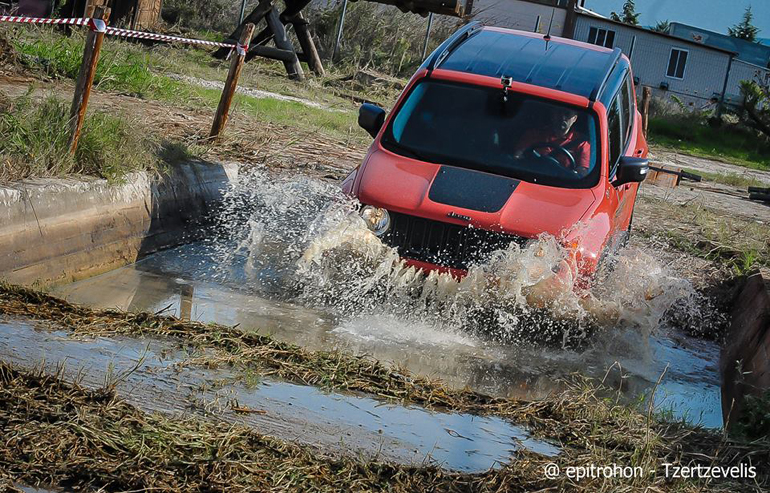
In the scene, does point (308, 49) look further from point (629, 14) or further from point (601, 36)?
point (629, 14)

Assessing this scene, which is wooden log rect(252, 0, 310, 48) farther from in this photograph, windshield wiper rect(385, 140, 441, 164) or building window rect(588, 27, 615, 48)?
building window rect(588, 27, 615, 48)

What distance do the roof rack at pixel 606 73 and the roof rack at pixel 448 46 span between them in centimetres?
128

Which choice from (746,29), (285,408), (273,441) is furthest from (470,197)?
(746,29)

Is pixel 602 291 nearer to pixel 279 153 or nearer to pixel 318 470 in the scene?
pixel 318 470

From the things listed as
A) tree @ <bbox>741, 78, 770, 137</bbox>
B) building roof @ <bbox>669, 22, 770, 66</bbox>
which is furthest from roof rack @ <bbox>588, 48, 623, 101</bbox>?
building roof @ <bbox>669, 22, 770, 66</bbox>

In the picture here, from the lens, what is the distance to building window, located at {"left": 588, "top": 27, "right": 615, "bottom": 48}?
45031 mm

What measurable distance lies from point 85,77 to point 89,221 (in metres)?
1.17

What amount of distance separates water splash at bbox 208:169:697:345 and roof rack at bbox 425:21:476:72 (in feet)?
4.99

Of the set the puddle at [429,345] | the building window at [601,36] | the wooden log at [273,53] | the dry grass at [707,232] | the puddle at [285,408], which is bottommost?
the puddle at [429,345]

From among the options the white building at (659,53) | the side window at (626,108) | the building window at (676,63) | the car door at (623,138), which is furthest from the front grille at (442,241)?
the building window at (676,63)

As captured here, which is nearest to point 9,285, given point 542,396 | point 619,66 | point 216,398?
point 216,398

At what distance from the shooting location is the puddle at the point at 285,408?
4621 mm

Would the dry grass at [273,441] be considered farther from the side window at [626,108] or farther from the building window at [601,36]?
the building window at [601,36]

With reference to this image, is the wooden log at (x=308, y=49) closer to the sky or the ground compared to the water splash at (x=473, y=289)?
closer to the sky
